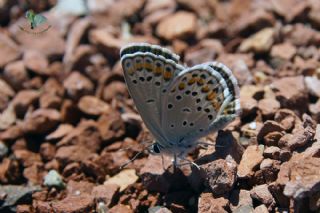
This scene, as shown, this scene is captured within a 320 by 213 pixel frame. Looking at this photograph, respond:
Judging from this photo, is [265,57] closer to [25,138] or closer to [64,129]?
[64,129]

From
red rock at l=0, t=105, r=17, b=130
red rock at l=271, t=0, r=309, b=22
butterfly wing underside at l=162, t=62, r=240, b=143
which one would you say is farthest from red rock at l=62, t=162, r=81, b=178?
red rock at l=271, t=0, r=309, b=22

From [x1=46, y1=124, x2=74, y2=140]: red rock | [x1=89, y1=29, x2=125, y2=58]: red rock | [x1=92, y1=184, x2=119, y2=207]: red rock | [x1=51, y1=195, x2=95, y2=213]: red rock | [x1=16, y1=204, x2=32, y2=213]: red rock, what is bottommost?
[x1=16, y1=204, x2=32, y2=213]: red rock

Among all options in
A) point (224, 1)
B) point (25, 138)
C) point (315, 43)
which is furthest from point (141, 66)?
point (224, 1)

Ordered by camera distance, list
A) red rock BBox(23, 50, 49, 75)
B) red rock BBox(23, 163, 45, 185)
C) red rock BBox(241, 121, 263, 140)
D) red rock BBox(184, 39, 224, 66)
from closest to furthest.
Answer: red rock BBox(241, 121, 263, 140), red rock BBox(23, 163, 45, 185), red rock BBox(184, 39, 224, 66), red rock BBox(23, 50, 49, 75)

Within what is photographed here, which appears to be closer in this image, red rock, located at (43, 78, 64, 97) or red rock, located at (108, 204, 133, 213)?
red rock, located at (108, 204, 133, 213)

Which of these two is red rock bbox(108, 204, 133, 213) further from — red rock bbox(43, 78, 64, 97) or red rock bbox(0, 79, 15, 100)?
red rock bbox(0, 79, 15, 100)

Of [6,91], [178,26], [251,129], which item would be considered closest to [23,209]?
[6,91]

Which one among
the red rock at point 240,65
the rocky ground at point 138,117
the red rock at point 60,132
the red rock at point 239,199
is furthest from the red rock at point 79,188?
the red rock at point 240,65
